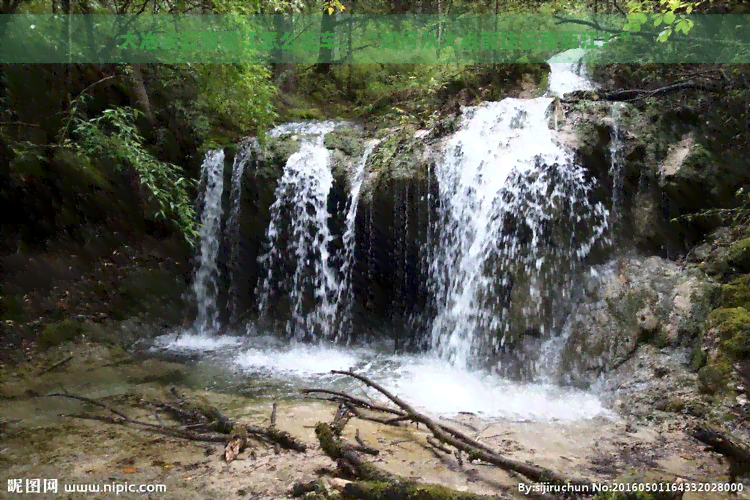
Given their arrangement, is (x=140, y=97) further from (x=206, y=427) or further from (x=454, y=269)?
(x=206, y=427)

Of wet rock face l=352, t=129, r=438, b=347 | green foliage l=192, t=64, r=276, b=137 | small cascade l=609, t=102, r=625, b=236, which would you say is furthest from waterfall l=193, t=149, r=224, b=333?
small cascade l=609, t=102, r=625, b=236

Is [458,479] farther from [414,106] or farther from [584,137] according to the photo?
[414,106]

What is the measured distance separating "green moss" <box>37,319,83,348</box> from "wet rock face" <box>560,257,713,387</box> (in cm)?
644

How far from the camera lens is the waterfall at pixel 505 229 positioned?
6320 mm

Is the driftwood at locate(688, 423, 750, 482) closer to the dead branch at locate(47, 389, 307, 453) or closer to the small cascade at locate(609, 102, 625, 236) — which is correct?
the dead branch at locate(47, 389, 307, 453)

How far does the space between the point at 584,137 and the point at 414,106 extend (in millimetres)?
4182

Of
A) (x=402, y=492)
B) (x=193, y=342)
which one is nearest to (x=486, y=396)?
(x=402, y=492)

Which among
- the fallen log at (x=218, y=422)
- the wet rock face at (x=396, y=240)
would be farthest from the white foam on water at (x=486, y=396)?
the fallen log at (x=218, y=422)

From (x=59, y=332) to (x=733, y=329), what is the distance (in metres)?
7.85

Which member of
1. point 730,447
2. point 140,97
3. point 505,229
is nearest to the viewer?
point 730,447

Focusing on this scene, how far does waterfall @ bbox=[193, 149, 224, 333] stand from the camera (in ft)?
27.9

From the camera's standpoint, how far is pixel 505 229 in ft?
22.1

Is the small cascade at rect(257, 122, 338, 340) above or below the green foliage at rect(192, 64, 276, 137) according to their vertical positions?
below

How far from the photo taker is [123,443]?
3.60 meters
